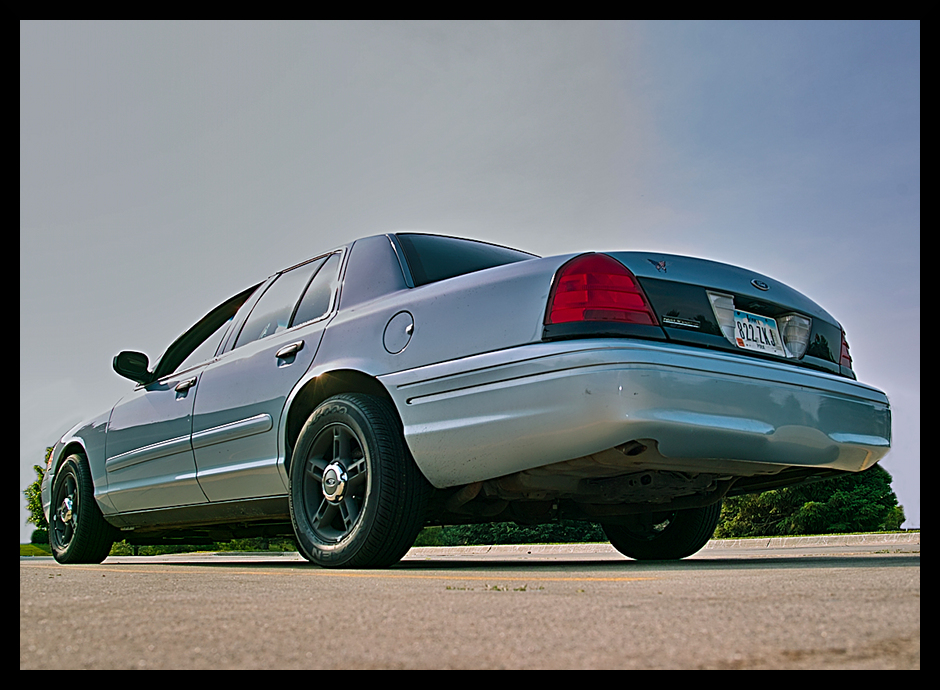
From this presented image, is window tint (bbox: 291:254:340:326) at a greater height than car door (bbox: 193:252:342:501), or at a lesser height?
greater

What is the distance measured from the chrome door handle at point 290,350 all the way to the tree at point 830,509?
40.0 feet

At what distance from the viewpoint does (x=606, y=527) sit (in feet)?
19.5

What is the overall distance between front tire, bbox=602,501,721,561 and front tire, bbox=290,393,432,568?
1999 millimetres

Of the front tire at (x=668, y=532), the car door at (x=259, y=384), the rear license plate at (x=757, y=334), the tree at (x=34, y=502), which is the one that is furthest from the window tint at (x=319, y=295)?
the tree at (x=34, y=502)

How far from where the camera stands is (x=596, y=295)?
12.2 ft

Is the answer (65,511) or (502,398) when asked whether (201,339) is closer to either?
(65,511)

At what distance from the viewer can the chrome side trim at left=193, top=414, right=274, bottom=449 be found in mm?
4824

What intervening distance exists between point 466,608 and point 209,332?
430cm

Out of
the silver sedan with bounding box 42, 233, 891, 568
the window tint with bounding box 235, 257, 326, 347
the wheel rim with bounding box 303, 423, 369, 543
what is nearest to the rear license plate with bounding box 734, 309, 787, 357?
the silver sedan with bounding box 42, 233, 891, 568

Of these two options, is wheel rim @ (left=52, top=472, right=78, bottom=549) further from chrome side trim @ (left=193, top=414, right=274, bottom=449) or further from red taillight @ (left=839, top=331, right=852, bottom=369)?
red taillight @ (left=839, top=331, right=852, bottom=369)

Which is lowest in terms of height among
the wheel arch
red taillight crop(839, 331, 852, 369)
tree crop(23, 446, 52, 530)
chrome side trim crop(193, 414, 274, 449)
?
tree crop(23, 446, 52, 530)

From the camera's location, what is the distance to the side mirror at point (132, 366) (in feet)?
20.8

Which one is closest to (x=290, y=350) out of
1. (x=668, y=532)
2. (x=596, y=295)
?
(x=596, y=295)
